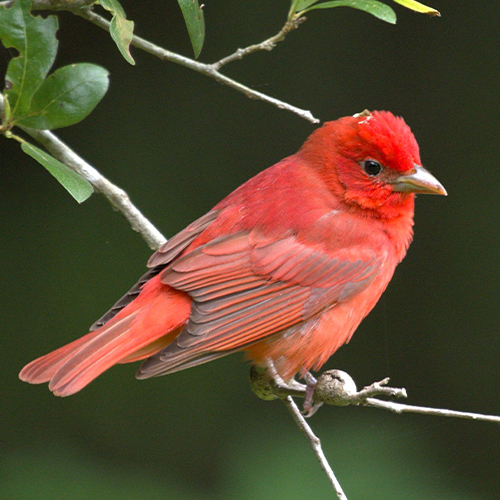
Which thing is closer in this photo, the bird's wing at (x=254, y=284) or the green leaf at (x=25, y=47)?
the green leaf at (x=25, y=47)

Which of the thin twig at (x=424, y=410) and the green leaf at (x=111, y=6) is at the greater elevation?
the green leaf at (x=111, y=6)

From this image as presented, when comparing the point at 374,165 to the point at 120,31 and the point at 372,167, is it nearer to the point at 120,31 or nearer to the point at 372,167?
the point at 372,167

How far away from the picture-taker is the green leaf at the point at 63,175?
244cm

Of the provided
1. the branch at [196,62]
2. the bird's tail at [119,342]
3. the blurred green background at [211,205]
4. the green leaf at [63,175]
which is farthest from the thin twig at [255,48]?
the blurred green background at [211,205]

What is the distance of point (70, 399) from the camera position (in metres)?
4.98

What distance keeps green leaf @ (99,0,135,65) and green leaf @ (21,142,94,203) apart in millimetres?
416

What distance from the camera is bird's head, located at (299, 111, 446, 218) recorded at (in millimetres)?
3250

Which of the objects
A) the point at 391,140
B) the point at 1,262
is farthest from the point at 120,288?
the point at 391,140

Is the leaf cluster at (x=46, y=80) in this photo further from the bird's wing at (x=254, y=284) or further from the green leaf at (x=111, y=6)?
the bird's wing at (x=254, y=284)

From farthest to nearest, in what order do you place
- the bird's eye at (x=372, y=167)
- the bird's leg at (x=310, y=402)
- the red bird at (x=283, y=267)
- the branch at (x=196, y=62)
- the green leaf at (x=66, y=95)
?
1. the bird's eye at (x=372, y=167)
2. the red bird at (x=283, y=267)
3. the bird's leg at (x=310, y=402)
4. the branch at (x=196, y=62)
5. the green leaf at (x=66, y=95)

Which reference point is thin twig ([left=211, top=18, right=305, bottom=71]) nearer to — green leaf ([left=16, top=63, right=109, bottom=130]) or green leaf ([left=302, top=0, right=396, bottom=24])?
green leaf ([left=302, top=0, right=396, bottom=24])

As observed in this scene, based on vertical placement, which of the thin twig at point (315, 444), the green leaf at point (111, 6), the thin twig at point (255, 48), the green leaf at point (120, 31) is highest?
the green leaf at point (111, 6)

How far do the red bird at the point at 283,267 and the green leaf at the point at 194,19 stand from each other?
787mm

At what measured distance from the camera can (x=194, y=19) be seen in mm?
2688
